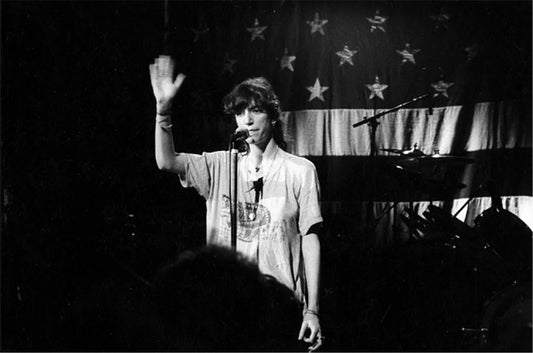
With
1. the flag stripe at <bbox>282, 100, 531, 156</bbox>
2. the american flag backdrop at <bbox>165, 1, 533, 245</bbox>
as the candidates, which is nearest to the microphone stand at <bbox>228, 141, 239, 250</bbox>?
the american flag backdrop at <bbox>165, 1, 533, 245</bbox>

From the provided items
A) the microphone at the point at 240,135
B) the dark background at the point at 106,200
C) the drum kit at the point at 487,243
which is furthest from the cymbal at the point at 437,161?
the microphone at the point at 240,135

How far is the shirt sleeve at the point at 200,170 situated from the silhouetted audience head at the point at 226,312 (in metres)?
0.39

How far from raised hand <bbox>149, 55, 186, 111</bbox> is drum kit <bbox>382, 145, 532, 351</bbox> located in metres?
1.37

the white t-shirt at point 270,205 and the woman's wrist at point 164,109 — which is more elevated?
the woman's wrist at point 164,109

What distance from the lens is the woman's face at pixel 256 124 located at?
3.31 metres

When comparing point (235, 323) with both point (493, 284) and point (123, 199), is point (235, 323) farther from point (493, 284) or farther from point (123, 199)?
point (493, 284)

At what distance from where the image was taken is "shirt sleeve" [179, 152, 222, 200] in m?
3.25

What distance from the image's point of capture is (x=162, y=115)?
3092mm

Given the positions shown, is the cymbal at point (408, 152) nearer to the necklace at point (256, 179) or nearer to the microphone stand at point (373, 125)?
the microphone stand at point (373, 125)

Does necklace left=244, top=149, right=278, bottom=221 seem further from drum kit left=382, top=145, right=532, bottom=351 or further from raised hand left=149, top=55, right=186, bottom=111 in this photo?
drum kit left=382, top=145, right=532, bottom=351

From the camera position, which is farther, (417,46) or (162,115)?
(417,46)

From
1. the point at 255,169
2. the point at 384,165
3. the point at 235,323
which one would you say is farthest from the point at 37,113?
the point at 384,165

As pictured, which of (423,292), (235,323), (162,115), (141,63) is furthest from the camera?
(141,63)

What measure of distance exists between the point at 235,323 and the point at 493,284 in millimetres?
1509
